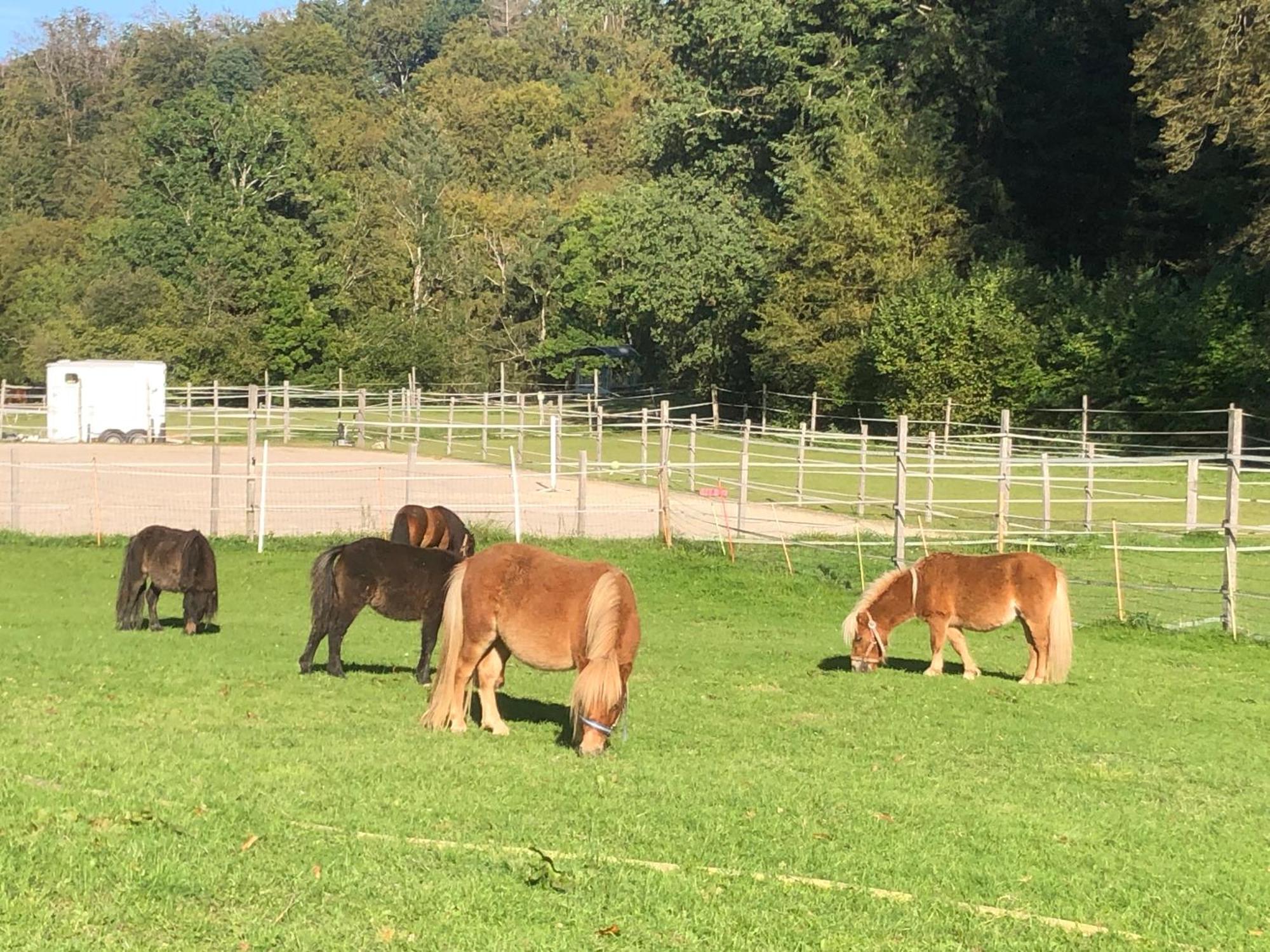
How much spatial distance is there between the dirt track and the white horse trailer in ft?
26.5

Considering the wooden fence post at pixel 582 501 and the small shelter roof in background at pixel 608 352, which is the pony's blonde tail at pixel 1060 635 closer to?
the wooden fence post at pixel 582 501

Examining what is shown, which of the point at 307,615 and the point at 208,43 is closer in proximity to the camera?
the point at 307,615

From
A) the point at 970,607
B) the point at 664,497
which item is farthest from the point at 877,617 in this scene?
the point at 664,497

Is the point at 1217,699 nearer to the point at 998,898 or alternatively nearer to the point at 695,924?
the point at 998,898

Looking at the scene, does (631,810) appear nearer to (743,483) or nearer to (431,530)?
(431,530)

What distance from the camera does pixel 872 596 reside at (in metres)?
12.4

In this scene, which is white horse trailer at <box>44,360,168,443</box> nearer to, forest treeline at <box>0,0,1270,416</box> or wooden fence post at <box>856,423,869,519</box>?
forest treeline at <box>0,0,1270,416</box>

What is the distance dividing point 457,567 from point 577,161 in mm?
88105

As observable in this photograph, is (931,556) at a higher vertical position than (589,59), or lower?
lower

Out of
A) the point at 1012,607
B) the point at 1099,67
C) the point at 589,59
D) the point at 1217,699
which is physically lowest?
A: the point at 1217,699

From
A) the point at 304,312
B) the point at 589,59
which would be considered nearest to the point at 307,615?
the point at 304,312

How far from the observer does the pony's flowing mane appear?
1222 cm

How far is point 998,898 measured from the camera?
18.2 feet

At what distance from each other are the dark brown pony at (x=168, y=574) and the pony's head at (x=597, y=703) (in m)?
6.33
